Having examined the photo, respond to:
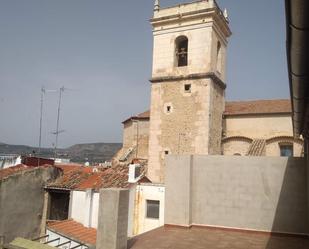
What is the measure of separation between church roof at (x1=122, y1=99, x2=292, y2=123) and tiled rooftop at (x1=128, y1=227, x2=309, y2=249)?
12259mm

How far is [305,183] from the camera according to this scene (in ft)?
34.2

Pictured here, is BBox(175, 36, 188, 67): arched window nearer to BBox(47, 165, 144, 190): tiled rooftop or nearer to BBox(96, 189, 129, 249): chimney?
BBox(47, 165, 144, 190): tiled rooftop

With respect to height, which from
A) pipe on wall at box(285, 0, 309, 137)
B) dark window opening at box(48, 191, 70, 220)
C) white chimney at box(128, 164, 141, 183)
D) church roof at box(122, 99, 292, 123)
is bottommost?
dark window opening at box(48, 191, 70, 220)

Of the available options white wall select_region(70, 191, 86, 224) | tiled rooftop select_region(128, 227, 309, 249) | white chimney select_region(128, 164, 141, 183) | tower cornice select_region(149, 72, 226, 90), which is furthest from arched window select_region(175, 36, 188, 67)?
tiled rooftop select_region(128, 227, 309, 249)

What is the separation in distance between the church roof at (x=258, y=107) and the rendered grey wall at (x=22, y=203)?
11.9m

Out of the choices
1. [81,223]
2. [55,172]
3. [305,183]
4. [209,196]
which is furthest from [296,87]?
[55,172]

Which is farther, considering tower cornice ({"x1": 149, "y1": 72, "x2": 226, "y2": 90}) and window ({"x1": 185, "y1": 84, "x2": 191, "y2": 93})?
window ({"x1": 185, "y1": 84, "x2": 191, "y2": 93})

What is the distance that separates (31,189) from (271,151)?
44.8 ft

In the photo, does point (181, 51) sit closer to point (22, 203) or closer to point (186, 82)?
point (186, 82)

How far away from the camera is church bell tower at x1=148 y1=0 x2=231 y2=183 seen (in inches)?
796

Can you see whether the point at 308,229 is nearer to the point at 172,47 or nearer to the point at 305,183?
the point at 305,183

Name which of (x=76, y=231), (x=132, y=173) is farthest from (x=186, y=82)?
(x=76, y=231)

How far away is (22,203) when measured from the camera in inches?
747

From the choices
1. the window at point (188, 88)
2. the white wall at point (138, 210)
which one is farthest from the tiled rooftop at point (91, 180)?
the window at point (188, 88)
